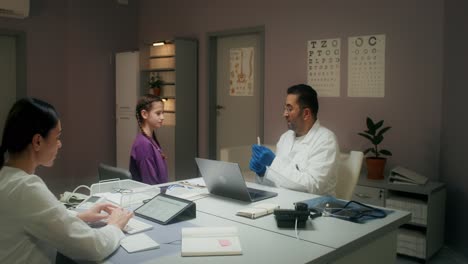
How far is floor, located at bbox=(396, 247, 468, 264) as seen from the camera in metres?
3.19

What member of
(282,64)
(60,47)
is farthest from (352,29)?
(60,47)

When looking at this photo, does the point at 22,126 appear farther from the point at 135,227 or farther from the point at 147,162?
the point at 147,162

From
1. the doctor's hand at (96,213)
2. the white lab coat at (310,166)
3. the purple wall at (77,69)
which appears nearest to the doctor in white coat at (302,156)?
the white lab coat at (310,166)

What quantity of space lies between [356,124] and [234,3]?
76.1 inches

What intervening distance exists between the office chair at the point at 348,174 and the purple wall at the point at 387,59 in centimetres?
110

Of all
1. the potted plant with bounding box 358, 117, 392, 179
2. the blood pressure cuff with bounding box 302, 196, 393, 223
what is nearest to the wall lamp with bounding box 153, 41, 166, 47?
the potted plant with bounding box 358, 117, 392, 179

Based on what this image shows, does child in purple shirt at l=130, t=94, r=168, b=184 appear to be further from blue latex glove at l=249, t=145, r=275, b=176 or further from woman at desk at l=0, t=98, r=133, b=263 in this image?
woman at desk at l=0, t=98, r=133, b=263

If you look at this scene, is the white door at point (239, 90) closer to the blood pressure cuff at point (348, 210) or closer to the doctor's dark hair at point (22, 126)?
the blood pressure cuff at point (348, 210)

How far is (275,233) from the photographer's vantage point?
1702 millimetres

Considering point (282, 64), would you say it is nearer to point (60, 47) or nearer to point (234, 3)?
point (234, 3)

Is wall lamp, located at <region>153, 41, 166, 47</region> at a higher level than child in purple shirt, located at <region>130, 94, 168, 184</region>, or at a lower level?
higher

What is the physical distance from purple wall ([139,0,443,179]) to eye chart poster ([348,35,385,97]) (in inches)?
2.0

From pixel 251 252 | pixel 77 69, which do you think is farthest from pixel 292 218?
pixel 77 69

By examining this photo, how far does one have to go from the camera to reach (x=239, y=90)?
197 inches
